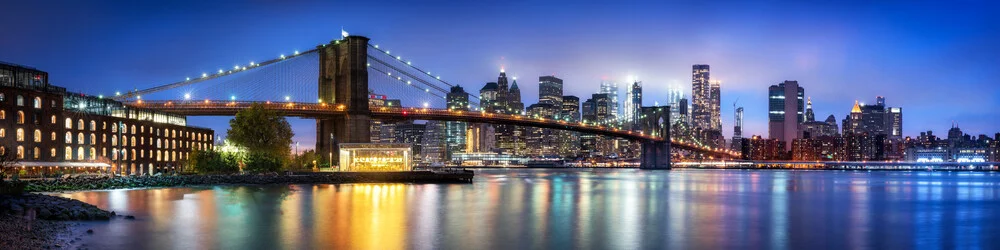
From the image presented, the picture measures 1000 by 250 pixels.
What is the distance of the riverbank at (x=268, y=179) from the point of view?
55.2 metres

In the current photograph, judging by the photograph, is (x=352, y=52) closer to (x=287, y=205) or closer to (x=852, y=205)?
(x=287, y=205)

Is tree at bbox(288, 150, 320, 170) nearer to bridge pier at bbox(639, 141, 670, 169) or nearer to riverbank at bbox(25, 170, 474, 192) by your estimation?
riverbank at bbox(25, 170, 474, 192)

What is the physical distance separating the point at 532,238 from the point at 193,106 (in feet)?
196

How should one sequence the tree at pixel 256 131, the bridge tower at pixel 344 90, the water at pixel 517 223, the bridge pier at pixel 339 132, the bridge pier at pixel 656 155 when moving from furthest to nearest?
the bridge pier at pixel 656 155
the bridge tower at pixel 344 90
the bridge pier at pixel 339 132
the tree at pixel 256 131
the water at pixel 517 223

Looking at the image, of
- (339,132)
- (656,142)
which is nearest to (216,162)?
(339,132)

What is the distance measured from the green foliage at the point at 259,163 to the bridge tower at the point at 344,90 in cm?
654

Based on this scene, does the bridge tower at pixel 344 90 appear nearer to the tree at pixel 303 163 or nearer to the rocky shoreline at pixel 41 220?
the tree at pixel 303 163

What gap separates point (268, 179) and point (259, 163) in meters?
4.29

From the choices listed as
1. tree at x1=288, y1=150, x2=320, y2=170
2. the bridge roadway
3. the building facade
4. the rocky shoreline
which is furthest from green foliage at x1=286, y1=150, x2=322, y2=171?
the rocky shoreline

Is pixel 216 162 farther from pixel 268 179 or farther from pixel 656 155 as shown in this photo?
pixel 656 155

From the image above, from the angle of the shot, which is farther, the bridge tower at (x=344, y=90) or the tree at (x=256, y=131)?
the bridge tower at (x=344, y=90)

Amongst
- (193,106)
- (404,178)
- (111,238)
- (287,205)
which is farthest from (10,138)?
(111,238)

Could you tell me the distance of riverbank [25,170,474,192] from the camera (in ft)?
181

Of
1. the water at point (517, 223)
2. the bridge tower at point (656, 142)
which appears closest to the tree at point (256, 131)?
the water at point (517, 223)
